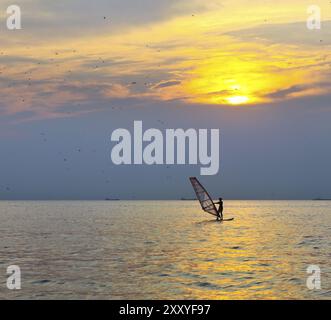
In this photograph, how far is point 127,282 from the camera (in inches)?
1221

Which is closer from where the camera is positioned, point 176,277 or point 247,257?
point 176,277

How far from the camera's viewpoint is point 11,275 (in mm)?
31938

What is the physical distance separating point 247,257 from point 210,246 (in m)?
9.38

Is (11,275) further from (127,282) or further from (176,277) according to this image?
(176,277)

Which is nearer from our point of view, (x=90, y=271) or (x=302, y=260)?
(x=90, y=271)

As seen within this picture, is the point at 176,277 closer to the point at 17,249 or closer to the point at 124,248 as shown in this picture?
the point at 124,248

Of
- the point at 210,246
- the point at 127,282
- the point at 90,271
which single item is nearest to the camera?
the point at 127,282

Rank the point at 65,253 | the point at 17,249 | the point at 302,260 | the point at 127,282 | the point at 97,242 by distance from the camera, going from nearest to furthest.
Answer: the point at 127,282 < the point at 302,260 < the point at 65,253 < the point at 17,249 < the point at 97,242


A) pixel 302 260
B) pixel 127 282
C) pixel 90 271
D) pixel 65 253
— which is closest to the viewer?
pixel 127 282
